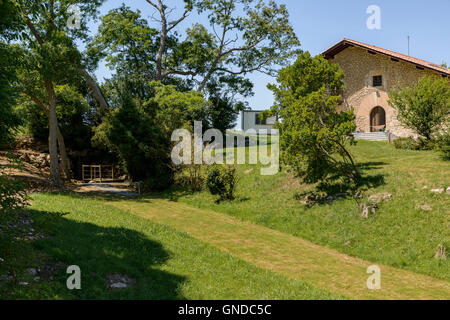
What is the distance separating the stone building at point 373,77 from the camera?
30109mm

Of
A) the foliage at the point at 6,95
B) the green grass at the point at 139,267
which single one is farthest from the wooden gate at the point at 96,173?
the foliage at the point at 6,95

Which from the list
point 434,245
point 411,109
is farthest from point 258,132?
point 434,245

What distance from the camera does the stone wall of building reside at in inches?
1188

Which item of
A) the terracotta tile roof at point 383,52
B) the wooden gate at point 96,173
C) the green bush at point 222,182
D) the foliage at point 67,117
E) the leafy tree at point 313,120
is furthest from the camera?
the wooden gate at point 96,173

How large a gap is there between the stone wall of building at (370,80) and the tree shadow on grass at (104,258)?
1072 inches

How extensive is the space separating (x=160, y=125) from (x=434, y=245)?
21.9 meters

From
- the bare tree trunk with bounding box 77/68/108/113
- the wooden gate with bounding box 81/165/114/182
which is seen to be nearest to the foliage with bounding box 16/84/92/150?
the bare tree trunk with bounding box 77/68/108/113

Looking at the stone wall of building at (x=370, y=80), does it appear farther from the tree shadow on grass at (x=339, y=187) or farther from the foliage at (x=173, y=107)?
the foliage at (x=173, y=107)

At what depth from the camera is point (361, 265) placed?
11656 mm

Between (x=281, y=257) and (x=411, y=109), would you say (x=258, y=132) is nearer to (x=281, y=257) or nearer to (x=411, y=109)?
(x=411, y=109)

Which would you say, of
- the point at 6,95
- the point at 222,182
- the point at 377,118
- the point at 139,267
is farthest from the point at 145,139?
the point at 377,118

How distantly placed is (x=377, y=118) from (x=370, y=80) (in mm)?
3946

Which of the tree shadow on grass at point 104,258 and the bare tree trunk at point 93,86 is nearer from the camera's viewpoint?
the tree shadow on grass at point 104,258

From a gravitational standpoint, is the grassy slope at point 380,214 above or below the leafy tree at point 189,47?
below
